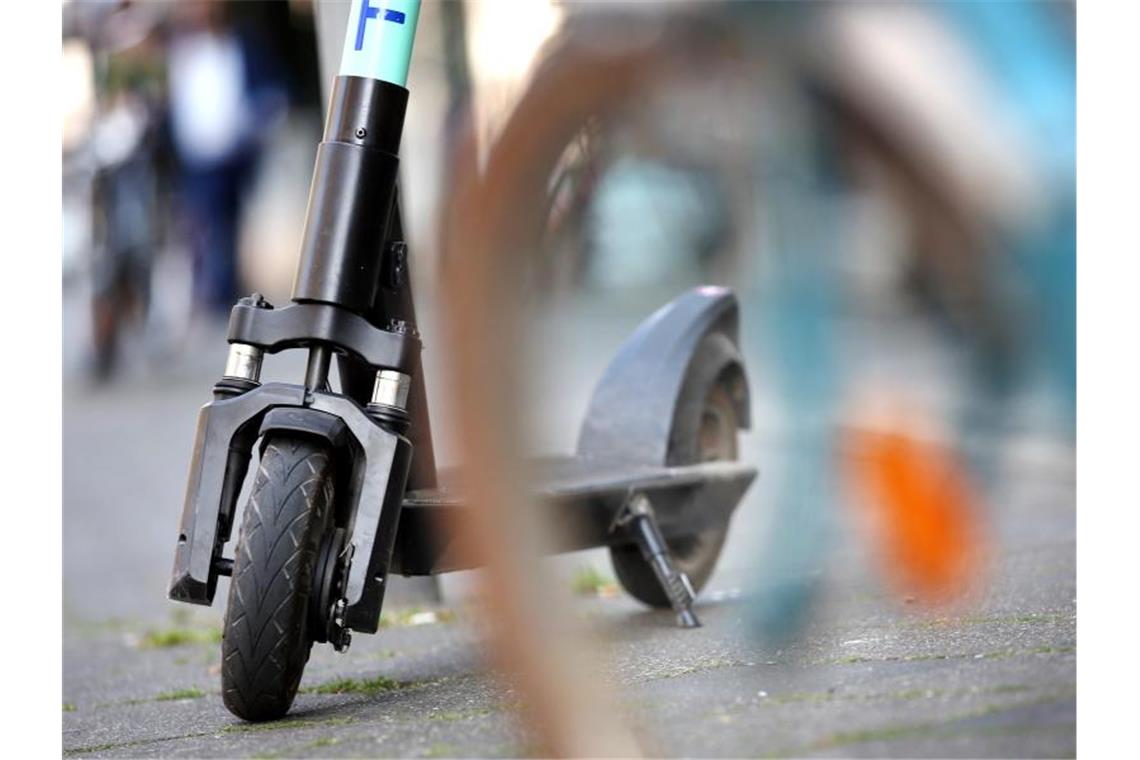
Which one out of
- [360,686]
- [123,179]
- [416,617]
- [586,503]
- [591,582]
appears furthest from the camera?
Answer: [123,179]

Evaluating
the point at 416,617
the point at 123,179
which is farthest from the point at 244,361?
the point at 123,179

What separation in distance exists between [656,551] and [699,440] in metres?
0.29

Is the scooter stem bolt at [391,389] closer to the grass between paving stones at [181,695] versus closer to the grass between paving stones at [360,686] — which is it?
the grass between paving stones at [360,686]

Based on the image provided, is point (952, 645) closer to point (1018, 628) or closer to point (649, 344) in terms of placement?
point (1018, 628)

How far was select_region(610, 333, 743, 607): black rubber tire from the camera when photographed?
2906 mm

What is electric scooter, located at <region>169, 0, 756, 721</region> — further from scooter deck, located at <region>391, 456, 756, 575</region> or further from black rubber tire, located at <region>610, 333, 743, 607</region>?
black rubber tire, located at <region>610, 333, 743, 607</region>

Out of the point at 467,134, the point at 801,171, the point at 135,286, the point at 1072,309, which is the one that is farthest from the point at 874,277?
the point at 135,286

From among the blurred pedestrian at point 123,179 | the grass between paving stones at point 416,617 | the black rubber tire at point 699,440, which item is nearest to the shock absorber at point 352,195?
the black rubber tire at point 699,440

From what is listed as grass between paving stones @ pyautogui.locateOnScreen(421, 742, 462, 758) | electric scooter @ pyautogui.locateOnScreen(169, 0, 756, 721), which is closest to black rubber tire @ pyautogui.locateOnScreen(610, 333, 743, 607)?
electric scooter @ pyautogui.locateOnScreen(169, 0, 756, 721)

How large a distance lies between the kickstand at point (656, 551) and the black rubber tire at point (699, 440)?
85 millimetres

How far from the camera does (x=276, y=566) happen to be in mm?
1979

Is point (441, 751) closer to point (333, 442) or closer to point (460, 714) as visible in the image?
point (460, 714)
